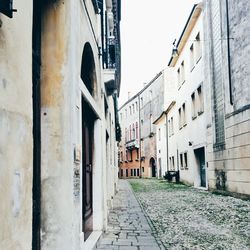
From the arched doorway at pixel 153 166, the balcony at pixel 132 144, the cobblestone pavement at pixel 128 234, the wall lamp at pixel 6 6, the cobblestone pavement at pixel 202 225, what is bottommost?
the cobblestone pavement at pixel 202 225

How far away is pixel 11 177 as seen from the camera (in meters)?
2.25

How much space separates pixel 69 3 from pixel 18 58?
6.41ft

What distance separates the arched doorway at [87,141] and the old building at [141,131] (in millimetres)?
31872

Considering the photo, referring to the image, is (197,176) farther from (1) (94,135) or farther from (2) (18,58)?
→ (2) (18,58)

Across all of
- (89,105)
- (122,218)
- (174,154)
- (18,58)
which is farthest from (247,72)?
(174,154)

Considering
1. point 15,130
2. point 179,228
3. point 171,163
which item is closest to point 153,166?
point 171,163

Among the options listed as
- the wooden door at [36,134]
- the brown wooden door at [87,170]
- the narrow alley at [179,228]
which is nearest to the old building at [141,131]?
the narrow alley at [179,228]

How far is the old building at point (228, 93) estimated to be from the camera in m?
13.3

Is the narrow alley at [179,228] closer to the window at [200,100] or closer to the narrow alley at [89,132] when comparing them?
the narrow alley at [89,132]

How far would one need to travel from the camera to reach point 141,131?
165 ft

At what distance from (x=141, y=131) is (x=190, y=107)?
90.3 feet

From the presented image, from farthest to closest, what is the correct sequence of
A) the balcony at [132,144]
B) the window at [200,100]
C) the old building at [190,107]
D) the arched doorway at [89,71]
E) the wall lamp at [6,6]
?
the balcony at [132,144] → the old building at [190,107] → the window at [200,100] → the arched doorway at [89,71] → the wall lamp at [6,6]

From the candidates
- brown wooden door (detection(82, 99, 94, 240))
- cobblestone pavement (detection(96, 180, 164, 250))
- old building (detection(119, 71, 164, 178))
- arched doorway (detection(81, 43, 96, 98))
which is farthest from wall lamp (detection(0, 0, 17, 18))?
old building (detection(119, 71, 164, 178))

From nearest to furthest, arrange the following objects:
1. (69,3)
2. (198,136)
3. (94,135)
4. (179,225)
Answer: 1. (69,3)
2. (94,135)
3. (179,225)
4. (198,136)
